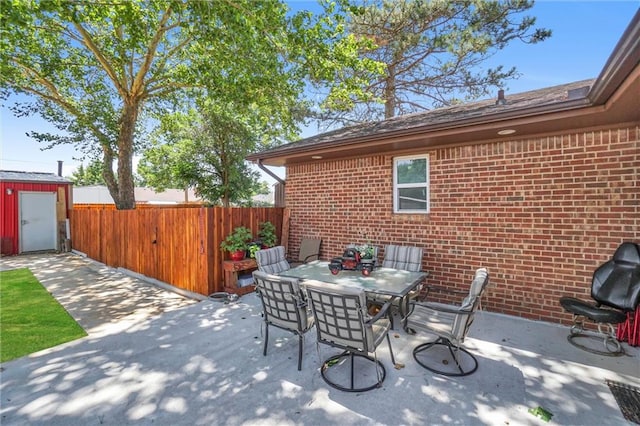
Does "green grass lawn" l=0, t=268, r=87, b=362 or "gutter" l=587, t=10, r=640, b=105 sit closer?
"gutter" l=587, t=10, r=640, b=105

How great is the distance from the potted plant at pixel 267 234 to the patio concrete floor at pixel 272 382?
235cm

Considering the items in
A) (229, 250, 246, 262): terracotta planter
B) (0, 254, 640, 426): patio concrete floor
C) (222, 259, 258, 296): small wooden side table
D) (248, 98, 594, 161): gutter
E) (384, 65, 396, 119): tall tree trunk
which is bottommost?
(0, 254, 640, 426): patio concrete floor

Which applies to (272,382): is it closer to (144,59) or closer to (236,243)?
(236,243)

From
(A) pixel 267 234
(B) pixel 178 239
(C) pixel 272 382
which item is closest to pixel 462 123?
(C) pixel 272 382

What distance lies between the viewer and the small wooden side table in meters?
5.70

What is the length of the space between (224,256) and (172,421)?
3638 millimetres

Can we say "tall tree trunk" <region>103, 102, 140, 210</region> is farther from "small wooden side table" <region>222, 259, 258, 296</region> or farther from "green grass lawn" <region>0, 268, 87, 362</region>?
"small wooden side table" <region>222, 259, 258, 296</region>

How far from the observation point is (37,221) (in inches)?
464

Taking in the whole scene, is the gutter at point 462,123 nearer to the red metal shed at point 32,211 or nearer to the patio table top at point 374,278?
the patio table top at point 374,278

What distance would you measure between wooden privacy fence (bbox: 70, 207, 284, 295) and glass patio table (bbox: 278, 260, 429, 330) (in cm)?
193

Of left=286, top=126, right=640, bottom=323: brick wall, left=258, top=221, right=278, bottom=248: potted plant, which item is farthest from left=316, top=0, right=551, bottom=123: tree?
left=258, top=221, right=278, bottom=248: potted plant

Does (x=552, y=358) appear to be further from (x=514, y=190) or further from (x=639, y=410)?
(x=514, y=190)

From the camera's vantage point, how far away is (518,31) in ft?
28.5

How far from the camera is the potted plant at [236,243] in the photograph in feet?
19.0
